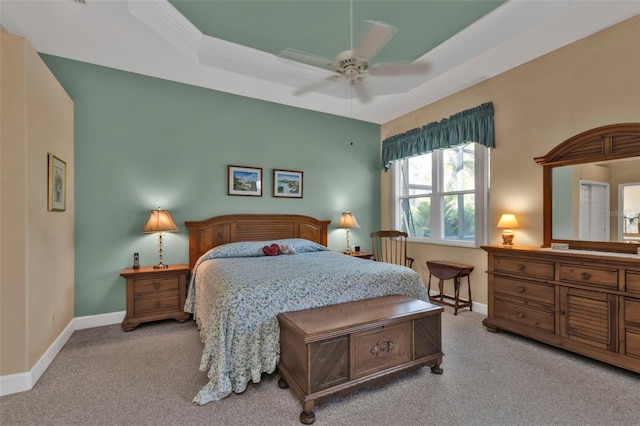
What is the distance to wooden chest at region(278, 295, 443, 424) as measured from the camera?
1901mm

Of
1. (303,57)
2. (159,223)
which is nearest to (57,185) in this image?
(159,223)

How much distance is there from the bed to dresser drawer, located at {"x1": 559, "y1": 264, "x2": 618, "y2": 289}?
124 cm

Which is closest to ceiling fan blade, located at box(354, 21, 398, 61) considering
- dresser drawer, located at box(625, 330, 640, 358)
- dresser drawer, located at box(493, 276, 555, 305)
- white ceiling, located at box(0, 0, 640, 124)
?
white ceiling, located at box(0, 0, 640, 124)

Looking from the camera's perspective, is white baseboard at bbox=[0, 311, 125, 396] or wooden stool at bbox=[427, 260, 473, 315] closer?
white baseboard at bbox=[0, 311, 125, 396]

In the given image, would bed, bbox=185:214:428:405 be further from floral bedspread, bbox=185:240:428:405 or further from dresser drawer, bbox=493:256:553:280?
dresser drawer, bbox=493:256:553:280

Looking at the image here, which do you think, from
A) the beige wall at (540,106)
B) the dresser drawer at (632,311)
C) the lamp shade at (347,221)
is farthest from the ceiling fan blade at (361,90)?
the dresser drawer at (632,311)

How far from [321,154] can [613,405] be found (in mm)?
4205

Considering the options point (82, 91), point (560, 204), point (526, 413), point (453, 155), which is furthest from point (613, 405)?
point (82, 91)

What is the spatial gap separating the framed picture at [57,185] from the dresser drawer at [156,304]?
1.23m

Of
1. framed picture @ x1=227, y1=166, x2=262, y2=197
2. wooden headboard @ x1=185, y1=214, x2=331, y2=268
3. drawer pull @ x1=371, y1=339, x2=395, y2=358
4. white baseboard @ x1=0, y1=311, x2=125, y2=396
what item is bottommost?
white baseboard @ x1=0, y1=311, x2=125, y2=396

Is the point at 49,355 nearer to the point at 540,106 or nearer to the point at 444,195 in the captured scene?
the point at 444,195

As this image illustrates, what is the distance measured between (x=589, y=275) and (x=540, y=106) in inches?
72.6

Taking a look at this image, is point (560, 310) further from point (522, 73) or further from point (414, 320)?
point (522, 73)

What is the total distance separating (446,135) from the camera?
13.9 feet
